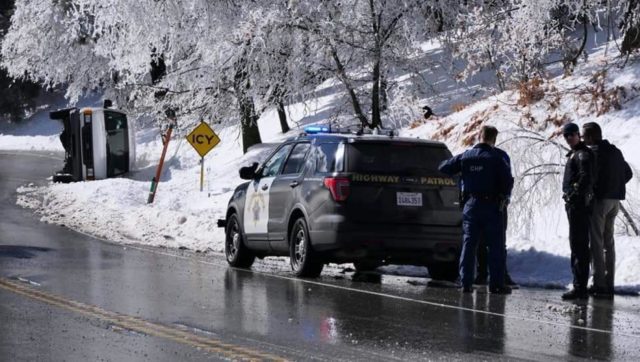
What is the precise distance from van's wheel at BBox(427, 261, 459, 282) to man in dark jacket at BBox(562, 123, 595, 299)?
6.48 ft

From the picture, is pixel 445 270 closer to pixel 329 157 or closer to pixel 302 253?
pixel 302 253

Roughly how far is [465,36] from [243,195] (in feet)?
35.5

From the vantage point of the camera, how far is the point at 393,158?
14586mm

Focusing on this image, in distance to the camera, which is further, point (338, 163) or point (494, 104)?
point (494, 104)

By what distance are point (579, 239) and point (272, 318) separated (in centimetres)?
438

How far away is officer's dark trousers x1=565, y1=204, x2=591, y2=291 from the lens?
13.4 meters

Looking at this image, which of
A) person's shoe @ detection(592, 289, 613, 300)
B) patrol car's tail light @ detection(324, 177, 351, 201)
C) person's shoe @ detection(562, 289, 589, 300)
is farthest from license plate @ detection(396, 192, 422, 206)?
person's shoe @ detection(592, 289, 613, 300)

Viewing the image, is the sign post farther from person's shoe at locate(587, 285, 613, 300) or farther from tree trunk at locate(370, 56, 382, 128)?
person's shoe at locate(587, 285, 613, 300)

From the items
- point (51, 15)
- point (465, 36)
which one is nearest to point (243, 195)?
point (465, 36)

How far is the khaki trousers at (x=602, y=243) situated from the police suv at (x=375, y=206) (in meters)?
1.68

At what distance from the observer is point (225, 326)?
9.99m

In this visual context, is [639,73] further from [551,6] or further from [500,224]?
[500,224]

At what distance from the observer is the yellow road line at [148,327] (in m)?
8.40

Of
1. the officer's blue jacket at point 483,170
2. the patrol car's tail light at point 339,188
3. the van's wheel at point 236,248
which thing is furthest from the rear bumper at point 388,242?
the van's wheel at point 236,248
